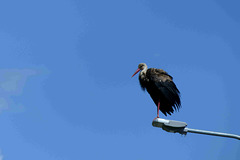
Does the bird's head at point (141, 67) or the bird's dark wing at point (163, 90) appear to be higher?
the bird's head at point (141, 67)

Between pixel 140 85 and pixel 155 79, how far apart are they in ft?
2.54

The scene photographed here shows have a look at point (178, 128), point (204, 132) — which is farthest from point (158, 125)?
point (204, 132)

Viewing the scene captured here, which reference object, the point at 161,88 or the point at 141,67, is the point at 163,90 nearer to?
the point at 161,88

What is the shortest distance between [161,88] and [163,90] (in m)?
0.08

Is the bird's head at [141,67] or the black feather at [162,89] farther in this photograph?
the bird's head at [141,67]

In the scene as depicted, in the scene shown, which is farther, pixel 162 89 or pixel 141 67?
pixel 141 67

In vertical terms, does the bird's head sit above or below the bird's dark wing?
above

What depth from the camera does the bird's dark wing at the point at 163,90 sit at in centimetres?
1031

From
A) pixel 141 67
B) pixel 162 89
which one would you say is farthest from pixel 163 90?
pixel 141 67

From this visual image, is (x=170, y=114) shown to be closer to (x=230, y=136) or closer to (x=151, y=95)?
(x=151, y=95)

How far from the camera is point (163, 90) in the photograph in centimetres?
1042

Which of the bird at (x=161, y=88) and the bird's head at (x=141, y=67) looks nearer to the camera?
the bird at (x=161, y=88)

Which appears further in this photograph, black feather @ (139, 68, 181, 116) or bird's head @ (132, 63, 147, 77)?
bird's head @ (132, 63, 147, 77)

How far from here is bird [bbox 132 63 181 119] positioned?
10.3 m
